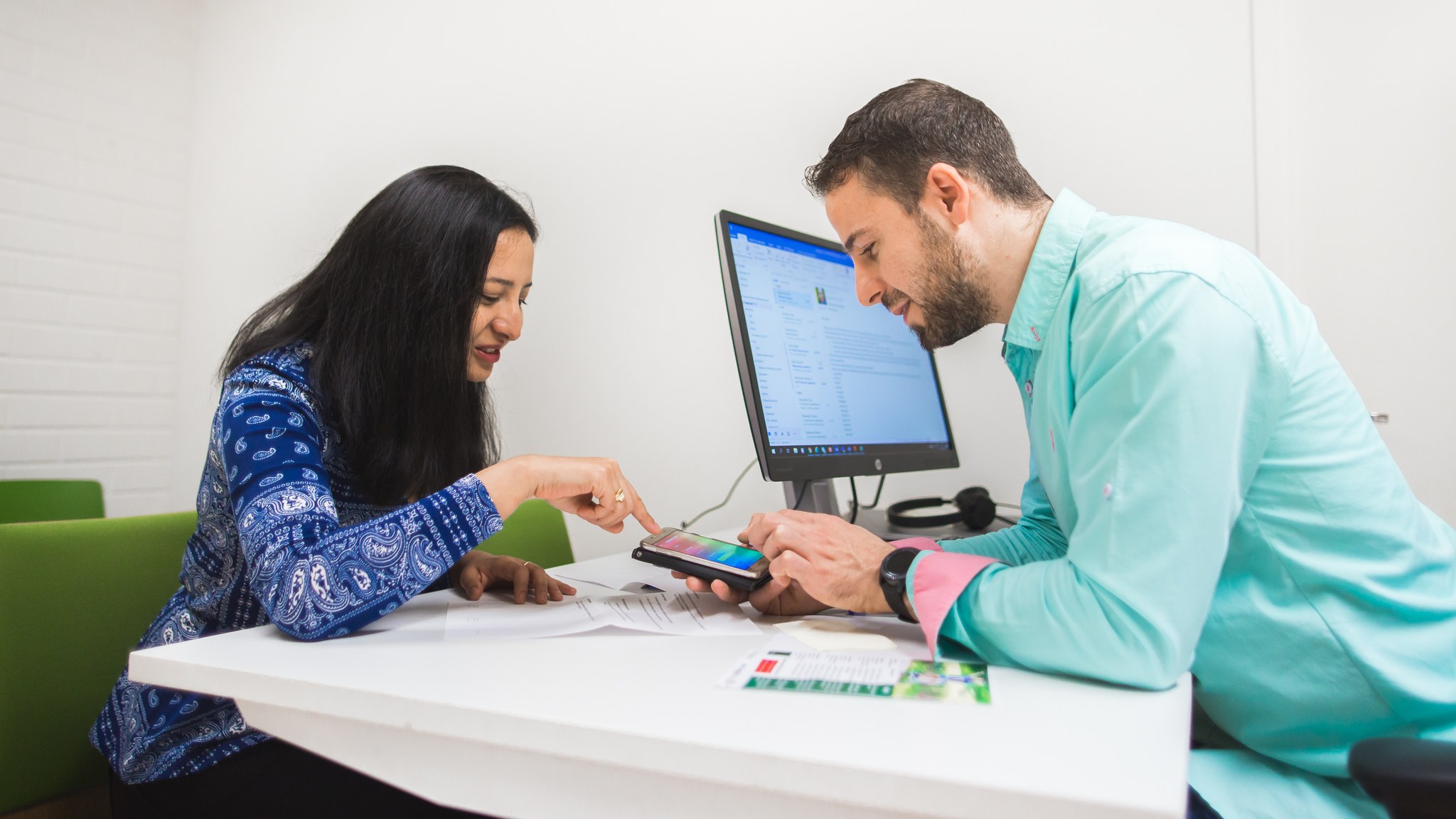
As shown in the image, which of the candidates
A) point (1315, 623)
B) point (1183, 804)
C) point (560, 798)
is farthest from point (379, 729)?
point (1315, 623)

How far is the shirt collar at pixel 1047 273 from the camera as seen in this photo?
88cm

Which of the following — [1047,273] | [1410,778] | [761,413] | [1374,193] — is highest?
[1374,193]

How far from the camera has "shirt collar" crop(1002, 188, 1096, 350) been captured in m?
0.88

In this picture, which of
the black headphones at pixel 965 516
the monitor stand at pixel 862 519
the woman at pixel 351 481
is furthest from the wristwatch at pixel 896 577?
the black headphones at pixel 965 516

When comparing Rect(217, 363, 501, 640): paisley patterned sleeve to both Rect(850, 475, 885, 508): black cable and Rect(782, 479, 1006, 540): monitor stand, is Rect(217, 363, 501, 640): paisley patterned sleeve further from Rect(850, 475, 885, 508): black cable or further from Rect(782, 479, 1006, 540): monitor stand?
Rect(850, 475, 885, 508): black cable

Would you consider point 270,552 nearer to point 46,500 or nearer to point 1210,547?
point 1210,547

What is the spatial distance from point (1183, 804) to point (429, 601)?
91 centimetres

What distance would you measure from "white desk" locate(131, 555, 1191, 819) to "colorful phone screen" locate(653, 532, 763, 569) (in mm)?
162

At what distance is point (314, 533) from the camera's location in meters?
0.91

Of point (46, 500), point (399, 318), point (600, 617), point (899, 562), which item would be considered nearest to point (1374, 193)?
point (899, 562)

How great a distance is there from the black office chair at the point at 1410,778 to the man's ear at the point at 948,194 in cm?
61

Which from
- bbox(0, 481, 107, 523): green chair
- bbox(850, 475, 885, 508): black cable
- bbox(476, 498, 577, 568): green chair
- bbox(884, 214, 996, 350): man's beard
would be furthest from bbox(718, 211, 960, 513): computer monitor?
bbox(0, 481, 107, 523): green chair

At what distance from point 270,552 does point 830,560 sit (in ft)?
1.89

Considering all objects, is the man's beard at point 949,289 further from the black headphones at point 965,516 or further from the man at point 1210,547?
the black headphones at point 965,516
